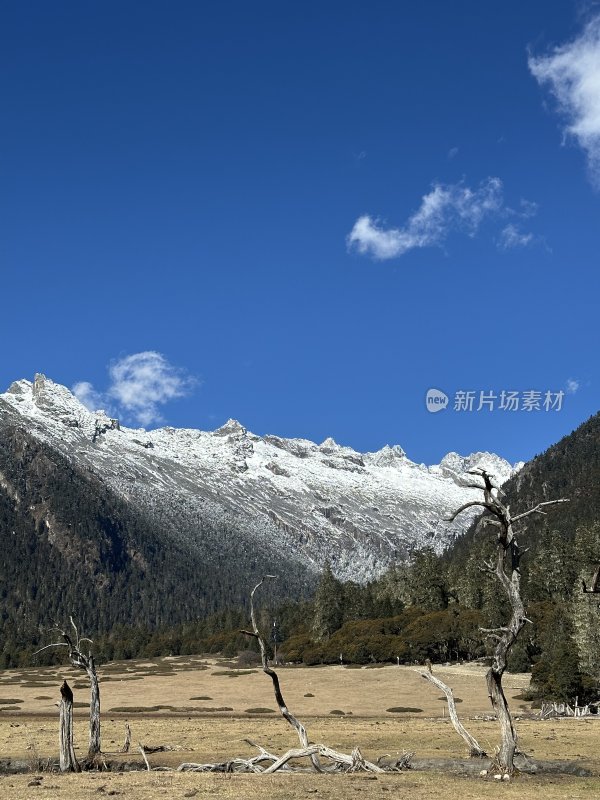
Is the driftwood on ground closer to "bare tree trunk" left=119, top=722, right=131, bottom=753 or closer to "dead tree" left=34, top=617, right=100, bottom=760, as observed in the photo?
"dead tree" left=34, top=617, right=100, bottom=760

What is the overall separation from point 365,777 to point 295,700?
6634 centimetres

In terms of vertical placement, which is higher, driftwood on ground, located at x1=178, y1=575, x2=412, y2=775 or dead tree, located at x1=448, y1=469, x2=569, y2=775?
dead tree, located at x1=448, y1=469, x2=569, y2=775

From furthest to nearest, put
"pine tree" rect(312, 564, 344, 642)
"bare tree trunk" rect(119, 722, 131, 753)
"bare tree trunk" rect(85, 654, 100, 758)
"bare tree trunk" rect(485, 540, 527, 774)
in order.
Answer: "pine tree" rect(312, 564, 344, 642)
"bare tree trunk" rect(119, 722, 131, 753)
"bare tree trunk" rect(85, 654, 100, 758)
"bare tree trunk" rect(485, 540, 527, 774)

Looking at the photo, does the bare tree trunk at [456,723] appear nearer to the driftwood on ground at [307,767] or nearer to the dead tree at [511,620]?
the dead tree at [511,620]

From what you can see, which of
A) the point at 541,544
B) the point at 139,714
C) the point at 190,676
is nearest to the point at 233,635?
the point at 190,676

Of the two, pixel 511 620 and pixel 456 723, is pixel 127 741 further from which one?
pixel 511 620

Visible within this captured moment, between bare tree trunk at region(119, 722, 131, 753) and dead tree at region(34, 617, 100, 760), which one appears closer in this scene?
dead tree at region(34, 617, 100, 760)

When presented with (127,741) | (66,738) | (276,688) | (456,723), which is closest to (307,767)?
(276,688)

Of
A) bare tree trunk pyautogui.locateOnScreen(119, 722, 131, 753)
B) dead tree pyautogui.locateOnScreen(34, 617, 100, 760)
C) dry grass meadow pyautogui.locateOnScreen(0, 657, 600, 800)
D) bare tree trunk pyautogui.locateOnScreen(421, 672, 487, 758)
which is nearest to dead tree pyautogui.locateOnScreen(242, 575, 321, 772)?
dry grass meadow pyautogui.locateOnScreen(0, 657, 600, 800)

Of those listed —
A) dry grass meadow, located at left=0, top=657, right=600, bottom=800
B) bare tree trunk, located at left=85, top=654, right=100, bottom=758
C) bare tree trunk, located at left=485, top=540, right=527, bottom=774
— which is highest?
bare tree trunk, located at left=485, top=540, right=527, bottom=774

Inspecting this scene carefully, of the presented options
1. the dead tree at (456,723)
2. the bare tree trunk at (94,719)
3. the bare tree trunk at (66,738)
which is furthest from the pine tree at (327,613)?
the dead tree at (456,723)

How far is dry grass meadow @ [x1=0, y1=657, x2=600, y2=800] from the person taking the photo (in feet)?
89.9

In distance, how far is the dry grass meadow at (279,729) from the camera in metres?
27.4

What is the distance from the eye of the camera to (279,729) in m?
55.8
